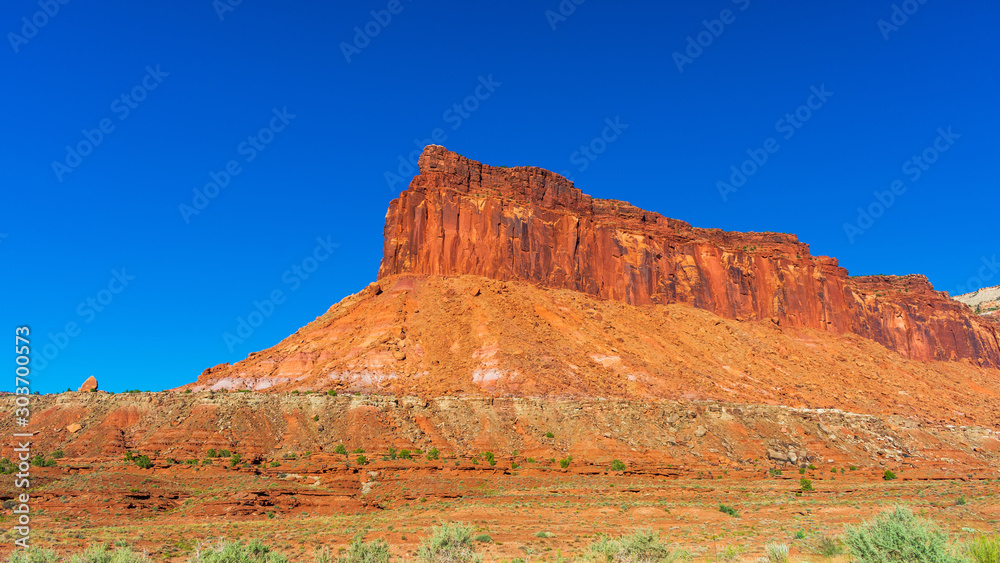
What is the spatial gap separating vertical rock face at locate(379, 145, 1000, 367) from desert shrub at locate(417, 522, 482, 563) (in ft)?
167

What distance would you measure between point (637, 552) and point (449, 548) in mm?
4971

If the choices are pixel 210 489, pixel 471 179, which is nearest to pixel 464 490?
pixel 210 489

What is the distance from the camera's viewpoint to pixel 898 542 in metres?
12.6

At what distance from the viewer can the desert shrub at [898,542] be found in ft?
39.7

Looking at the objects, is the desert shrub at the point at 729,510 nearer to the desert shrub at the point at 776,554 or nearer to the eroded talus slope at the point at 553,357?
the desert shrub at the point at 776,554

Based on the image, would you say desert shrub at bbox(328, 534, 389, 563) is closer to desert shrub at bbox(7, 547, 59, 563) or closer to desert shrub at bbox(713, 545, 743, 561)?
desert shrub at bbox(7, 547, 59, 563)

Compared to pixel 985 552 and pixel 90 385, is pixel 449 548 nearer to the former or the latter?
pixel 985 552

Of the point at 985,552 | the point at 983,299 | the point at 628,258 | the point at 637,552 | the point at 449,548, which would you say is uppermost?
the point at 983,299

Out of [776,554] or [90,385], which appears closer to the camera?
[776,554]

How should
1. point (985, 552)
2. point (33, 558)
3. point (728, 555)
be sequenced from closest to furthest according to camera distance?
1. point (985, 552)
2. point (33, 558)
3. point (728, 555)

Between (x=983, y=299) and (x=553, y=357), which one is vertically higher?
(x=983, y=299)

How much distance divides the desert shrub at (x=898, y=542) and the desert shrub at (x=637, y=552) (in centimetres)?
428

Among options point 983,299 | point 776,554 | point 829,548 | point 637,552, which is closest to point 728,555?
point 776,554

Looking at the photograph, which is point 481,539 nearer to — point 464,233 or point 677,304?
point 464,233
